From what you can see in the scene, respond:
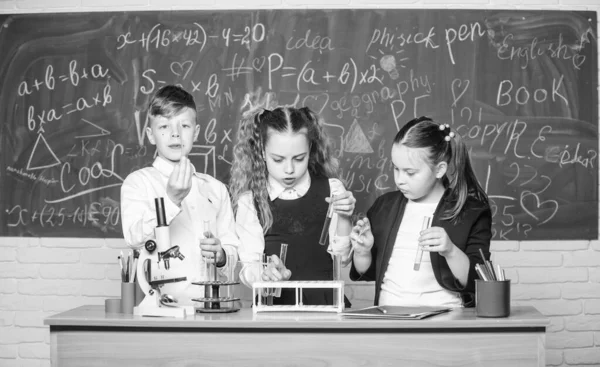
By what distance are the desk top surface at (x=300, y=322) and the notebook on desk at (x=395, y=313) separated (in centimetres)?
3

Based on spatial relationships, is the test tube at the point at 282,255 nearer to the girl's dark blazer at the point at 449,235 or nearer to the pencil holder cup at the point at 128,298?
the girl's dark blazer at the point at 449,235

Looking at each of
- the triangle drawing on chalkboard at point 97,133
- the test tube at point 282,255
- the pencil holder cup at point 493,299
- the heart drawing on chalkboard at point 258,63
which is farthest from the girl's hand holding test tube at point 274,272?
the triangle drawing on chalkboard at point 97,133

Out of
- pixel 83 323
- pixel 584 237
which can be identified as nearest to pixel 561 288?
pixel 584 237

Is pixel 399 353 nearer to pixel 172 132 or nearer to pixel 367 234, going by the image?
pixel 367 234

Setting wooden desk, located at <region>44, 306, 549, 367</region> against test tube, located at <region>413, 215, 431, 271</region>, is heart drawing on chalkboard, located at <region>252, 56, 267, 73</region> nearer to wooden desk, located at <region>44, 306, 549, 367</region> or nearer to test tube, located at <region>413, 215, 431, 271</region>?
test tube, located at <region>413, 215, 431, 271</region>

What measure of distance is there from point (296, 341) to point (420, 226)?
2.28 feet

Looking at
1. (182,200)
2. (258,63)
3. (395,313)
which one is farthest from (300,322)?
(258,63)

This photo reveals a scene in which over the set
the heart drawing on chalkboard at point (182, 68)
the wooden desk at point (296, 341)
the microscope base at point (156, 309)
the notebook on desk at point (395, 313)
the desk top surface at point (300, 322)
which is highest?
the heart drawing on chalkboard at point (182, 68)

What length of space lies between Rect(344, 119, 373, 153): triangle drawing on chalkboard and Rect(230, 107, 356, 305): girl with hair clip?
70 centimetres

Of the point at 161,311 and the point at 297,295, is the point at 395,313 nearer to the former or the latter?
the point at 297,295

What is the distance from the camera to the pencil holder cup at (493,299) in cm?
214

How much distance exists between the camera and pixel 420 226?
2574mm

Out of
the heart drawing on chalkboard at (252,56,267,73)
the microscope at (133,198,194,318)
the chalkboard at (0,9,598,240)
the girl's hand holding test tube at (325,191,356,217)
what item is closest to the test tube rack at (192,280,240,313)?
the microscope at (133,198,194,318)

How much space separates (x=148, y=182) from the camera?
2.74m
